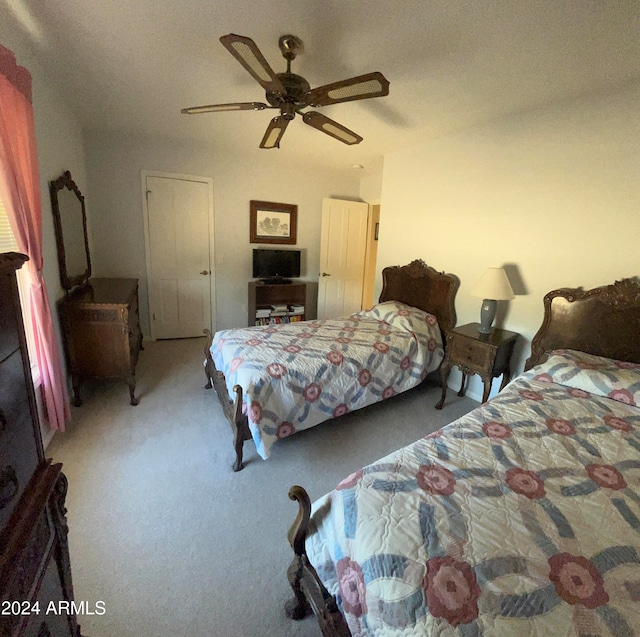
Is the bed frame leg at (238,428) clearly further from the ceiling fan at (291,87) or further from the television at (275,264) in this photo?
the television at (275,264)

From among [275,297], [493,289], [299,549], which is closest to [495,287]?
[493,289]

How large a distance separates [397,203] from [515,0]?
2284 mm

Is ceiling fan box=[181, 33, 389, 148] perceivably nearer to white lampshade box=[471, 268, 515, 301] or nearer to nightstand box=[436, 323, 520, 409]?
white lampshade box=[471, 268, 515, 301]

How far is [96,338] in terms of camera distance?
99.9 inches

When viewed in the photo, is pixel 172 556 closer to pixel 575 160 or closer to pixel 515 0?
pixel 515 0

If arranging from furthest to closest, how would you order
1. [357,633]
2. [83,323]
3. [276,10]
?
[83,323], [276,10], [357,633]

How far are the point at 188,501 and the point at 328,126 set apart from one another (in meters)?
2.49

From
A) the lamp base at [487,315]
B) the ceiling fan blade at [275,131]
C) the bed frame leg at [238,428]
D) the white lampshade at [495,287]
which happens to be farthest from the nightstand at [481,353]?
the ceiling fan blade at [275,131]

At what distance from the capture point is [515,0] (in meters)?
1.40

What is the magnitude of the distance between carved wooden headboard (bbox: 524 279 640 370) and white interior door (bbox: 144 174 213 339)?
378 cm

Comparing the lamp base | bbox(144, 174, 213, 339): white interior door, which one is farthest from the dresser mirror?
the lamp base

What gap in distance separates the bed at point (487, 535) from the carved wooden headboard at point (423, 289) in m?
1.68

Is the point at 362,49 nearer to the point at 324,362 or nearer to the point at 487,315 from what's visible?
the point at 324,362

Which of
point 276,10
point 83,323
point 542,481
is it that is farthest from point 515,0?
point 83,323
